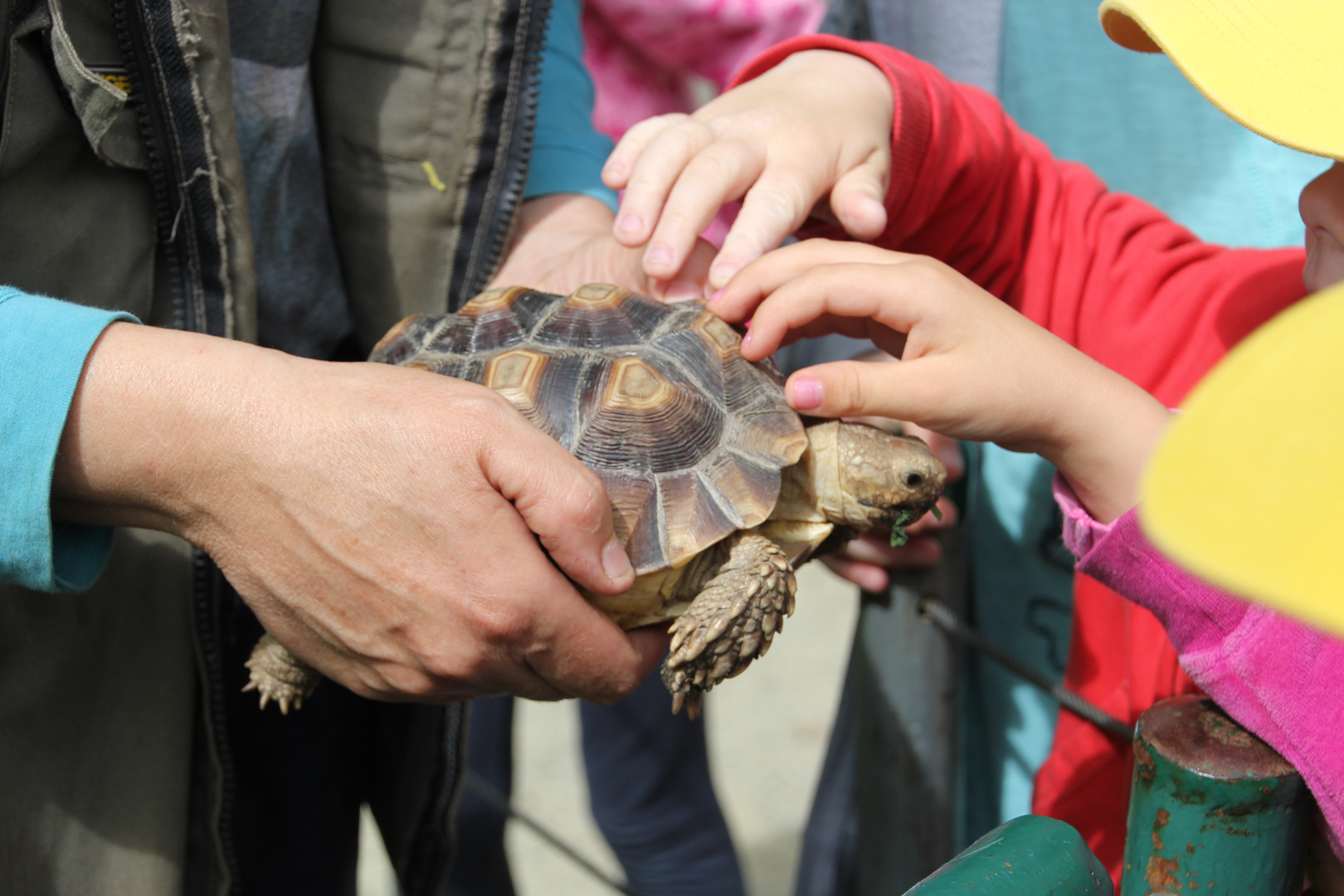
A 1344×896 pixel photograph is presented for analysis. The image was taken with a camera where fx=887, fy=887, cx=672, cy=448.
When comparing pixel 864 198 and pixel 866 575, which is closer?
pixel 864 198

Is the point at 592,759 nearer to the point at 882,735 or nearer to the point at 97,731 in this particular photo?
the point at 882,735

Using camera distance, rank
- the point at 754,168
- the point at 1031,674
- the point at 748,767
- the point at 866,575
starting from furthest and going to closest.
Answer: the point at 748,767
the point at 866,575
the point at 1031,674
the point at 754,168

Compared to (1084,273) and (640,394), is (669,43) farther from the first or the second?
(640,394)

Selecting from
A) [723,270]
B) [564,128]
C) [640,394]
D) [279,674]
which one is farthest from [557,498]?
[564,128]

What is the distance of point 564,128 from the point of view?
1.76 meters

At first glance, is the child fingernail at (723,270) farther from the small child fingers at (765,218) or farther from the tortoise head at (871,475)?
the tortoise head at (871,475)

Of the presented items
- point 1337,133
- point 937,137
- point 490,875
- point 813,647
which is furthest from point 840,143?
point 813,647

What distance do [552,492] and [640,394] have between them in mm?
235

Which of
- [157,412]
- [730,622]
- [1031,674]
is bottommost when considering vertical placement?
[1031,674]

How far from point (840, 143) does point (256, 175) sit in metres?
0.88

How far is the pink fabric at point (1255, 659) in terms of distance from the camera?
82 centimetres

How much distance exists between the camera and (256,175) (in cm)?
133

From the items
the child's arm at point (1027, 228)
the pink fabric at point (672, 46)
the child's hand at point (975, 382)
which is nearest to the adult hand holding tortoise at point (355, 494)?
the child's hand at point (975, 382)

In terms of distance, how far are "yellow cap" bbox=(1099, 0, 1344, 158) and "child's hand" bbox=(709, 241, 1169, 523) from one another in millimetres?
317
